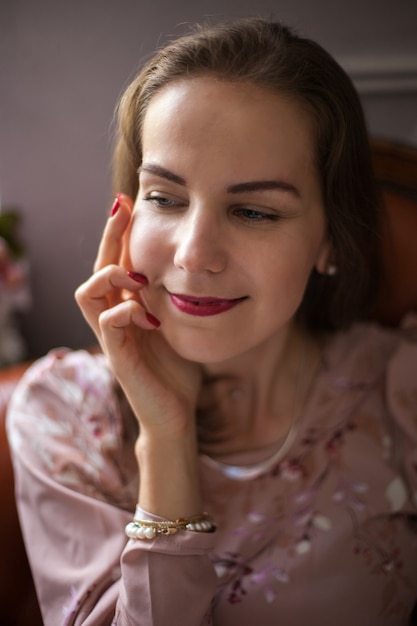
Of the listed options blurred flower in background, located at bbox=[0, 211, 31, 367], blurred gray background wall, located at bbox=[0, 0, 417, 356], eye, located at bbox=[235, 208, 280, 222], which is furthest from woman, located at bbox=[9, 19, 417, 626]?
blurred flower in background, located at bbox=[0, 211, 31, 367]

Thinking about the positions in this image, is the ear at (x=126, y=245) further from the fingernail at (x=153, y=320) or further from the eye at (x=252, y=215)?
the eye at (x=252, y=215)

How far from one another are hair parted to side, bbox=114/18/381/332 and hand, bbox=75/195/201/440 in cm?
14

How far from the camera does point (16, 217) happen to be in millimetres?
1705

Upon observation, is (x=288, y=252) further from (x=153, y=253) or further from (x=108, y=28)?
(x=108, y=28)

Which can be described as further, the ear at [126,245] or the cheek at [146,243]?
the ear at [126,245]

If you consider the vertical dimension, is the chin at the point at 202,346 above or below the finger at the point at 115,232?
below

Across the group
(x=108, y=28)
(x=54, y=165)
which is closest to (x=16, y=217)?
(x=54, y=165)

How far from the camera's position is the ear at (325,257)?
105 cm

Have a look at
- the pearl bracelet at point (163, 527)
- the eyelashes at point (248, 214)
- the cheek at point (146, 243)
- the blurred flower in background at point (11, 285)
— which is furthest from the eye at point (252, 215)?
the blurred flower in background at point (11, 285)

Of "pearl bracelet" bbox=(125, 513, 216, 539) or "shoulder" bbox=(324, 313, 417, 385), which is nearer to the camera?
"pearl bracelet" bbox=(125, 513, 216, 539)

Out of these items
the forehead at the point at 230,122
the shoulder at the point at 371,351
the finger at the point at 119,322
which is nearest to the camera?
the forehead at the point at 230,122

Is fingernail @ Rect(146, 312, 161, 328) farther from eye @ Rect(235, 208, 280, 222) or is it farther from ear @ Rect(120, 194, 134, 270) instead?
eye @ Rect(235, 208, 280, 222)

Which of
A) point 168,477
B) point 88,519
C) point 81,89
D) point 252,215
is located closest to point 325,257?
point 252,215

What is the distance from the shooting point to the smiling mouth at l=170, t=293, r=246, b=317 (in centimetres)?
91
